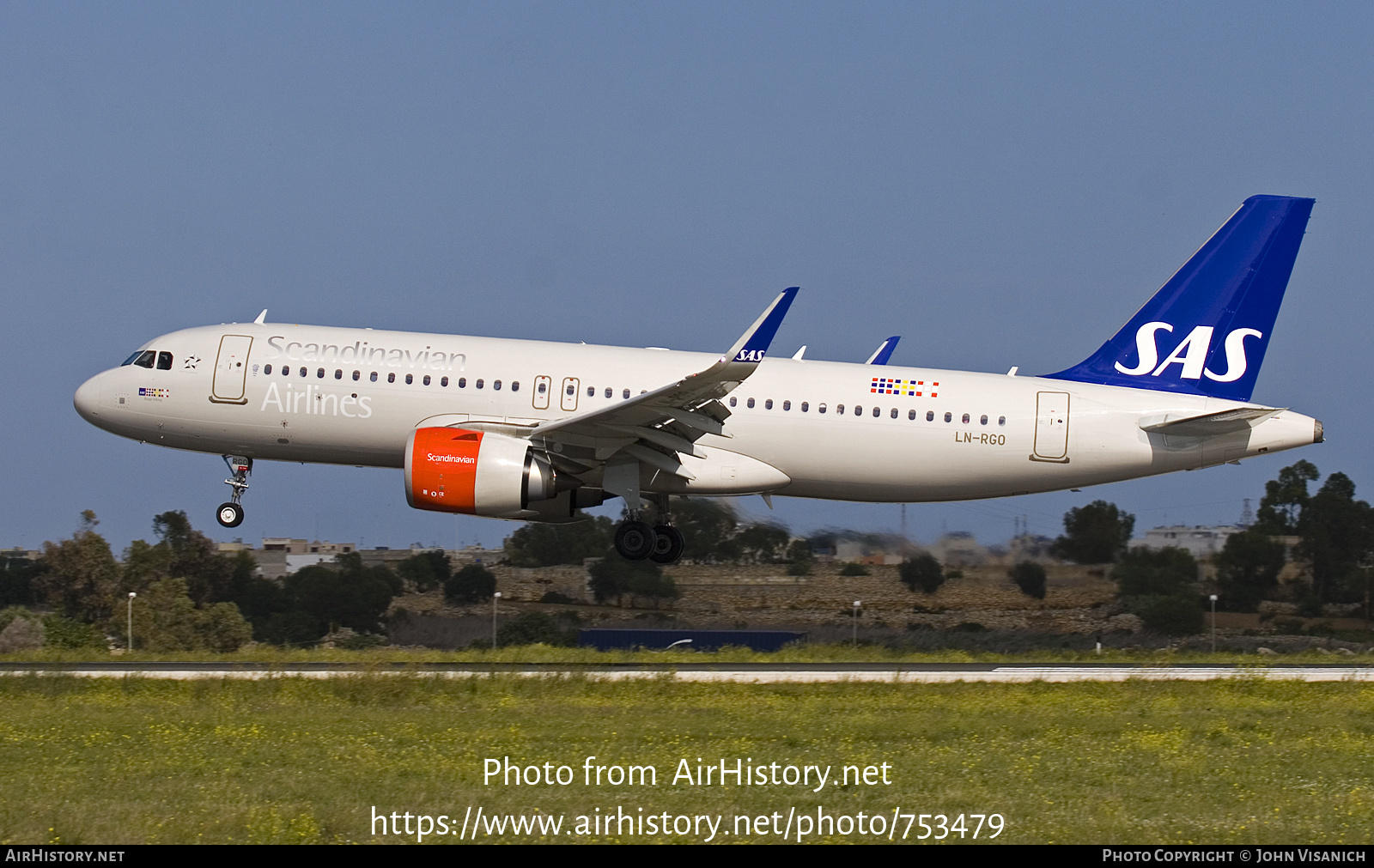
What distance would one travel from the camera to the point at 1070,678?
2191cm

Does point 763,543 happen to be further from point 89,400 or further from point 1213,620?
point 89,400

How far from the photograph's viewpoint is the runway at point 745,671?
20422 mm

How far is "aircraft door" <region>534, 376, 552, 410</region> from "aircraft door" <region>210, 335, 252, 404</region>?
5.25 m

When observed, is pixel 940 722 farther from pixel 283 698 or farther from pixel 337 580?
pixel 337 580

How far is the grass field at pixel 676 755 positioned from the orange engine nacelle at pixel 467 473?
4.79m

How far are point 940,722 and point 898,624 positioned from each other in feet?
51.7

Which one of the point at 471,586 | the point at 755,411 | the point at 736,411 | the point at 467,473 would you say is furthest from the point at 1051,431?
the point at 471,586

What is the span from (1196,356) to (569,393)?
37.9ft

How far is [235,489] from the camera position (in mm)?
26484

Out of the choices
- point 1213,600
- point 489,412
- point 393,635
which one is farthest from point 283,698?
point 1213,600

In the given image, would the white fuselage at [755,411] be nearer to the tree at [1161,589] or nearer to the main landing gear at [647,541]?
the main landing gear at [647,541]

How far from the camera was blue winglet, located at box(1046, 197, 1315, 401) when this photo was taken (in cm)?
2592

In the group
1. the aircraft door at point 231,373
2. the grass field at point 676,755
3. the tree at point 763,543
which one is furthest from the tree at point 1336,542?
the aircraft door at point 231,373

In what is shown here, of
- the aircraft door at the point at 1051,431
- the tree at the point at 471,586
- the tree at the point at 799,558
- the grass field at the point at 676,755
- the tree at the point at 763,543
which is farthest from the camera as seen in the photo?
the tree at the point at 471,586
